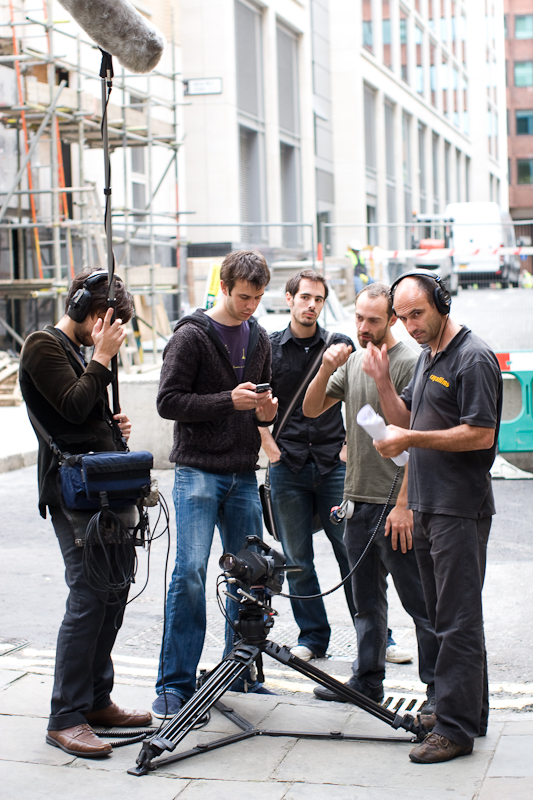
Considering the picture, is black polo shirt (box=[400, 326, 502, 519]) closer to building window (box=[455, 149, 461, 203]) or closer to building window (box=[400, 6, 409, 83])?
building window (box=[400, 6, 409, 83])

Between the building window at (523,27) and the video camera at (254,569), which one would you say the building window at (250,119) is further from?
the building window at (523,27)

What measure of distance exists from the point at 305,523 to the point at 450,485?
1571 mm

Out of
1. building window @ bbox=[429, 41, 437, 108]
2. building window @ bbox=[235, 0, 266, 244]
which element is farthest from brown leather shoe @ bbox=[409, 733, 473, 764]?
building window @ bbox=[429, 41, 437, 108]

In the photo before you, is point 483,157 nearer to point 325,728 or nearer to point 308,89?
point 308,89

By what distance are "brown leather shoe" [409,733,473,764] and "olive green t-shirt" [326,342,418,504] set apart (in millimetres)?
1145

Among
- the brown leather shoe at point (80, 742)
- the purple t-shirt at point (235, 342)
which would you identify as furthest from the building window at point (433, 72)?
the brown leather shoe at point (80, 742)

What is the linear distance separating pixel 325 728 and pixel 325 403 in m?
1.58

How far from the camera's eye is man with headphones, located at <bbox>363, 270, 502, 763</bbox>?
3697 mm

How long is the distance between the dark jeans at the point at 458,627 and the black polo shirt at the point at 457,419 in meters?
0.08

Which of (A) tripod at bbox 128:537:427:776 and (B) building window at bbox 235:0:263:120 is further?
(B) building window at bbox 235:0:263:120

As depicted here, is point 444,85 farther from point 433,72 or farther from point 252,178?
point 252,178

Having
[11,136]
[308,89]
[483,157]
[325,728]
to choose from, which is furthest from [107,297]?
[483,157]

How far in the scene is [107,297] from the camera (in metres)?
3.96

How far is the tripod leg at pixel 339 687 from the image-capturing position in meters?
3.84
